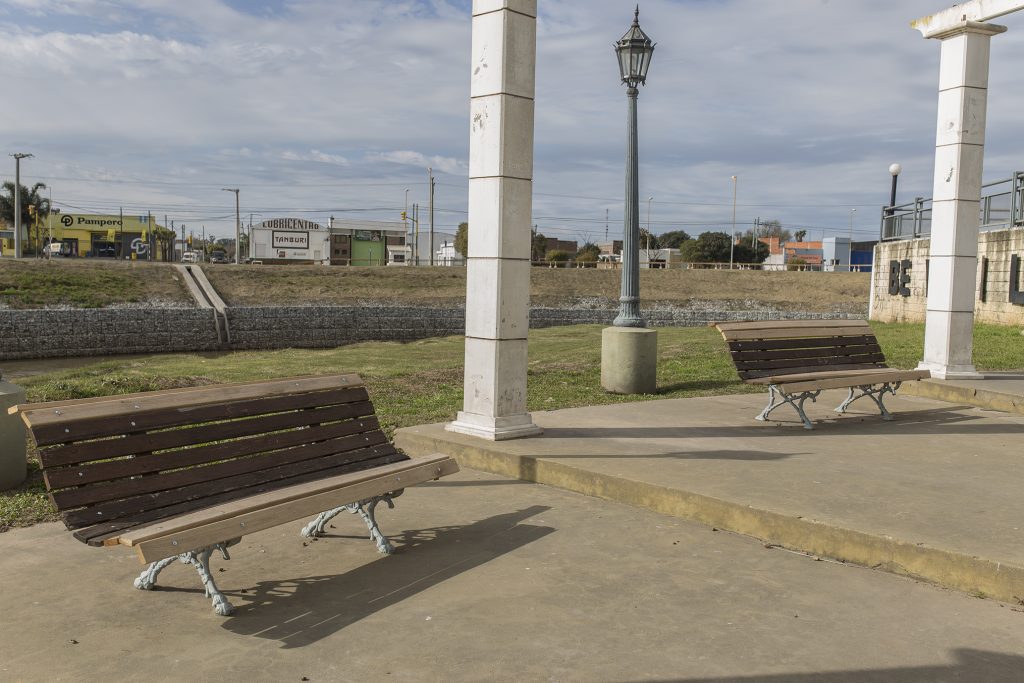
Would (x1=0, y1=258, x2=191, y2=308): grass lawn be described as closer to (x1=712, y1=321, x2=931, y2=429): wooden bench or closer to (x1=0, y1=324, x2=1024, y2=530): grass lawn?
(x1=0, y1=324, x2=1024, y2=530): grass lawn

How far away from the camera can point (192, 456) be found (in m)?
4.16

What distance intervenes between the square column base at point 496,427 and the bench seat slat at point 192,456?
5.72ft

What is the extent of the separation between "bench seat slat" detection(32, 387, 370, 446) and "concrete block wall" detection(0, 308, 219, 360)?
3059 centimetres

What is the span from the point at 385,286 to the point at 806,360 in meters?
36.9

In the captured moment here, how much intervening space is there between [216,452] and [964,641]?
3.41 m

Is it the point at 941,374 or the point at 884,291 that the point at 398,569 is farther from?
the point at 884,291

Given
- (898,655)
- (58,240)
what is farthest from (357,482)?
(58,240)

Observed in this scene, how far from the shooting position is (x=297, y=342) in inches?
1356

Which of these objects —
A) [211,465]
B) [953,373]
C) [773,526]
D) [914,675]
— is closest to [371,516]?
[211,465]

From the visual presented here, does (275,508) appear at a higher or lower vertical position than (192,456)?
lower

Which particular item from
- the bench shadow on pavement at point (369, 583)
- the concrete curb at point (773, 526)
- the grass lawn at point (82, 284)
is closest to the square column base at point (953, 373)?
the concrete curb at point (773, 526)

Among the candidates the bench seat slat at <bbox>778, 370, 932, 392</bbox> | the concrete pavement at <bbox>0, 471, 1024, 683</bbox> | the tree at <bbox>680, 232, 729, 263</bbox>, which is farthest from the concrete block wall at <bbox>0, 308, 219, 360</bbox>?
the tree at <bbox>680, 232, 729, 263</bbox>

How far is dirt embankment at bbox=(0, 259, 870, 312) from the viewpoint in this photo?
38156 mm

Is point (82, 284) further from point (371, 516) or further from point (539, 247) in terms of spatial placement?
point (539, 247)
